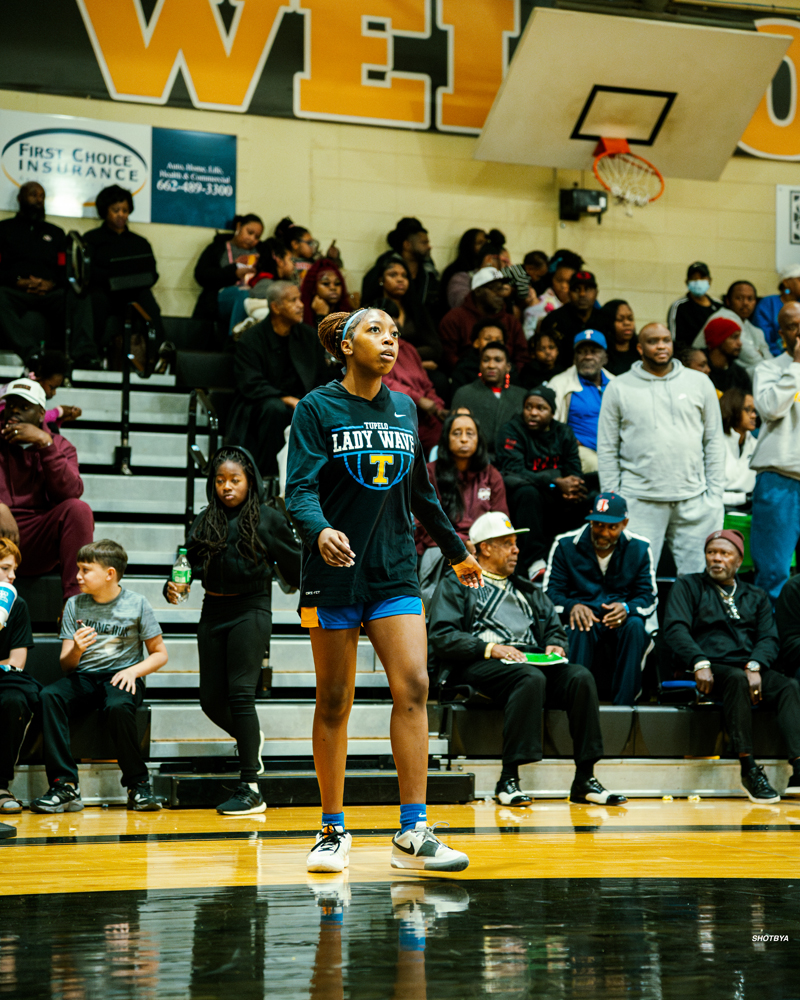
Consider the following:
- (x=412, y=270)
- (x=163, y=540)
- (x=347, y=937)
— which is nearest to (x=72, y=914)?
(x=347, y=937)

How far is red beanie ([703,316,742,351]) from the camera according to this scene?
373 inches

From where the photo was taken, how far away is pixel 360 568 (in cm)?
332

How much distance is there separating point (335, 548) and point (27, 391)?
350 cm

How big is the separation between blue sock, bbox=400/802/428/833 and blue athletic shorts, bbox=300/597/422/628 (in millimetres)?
505

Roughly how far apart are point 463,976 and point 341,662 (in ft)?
4.35

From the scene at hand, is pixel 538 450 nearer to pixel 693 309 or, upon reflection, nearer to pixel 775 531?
pixel 775 531

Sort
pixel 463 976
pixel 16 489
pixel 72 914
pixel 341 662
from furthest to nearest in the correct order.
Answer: pixel 16 489 < pixel 341 662 < pixel 72 914 < pixel 463 976

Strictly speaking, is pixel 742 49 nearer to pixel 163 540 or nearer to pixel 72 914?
pixel 163 540

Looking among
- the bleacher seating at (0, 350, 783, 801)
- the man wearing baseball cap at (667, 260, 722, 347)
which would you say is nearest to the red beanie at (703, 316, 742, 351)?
the man wearing baseball cap at (667, 260, 722, 347)

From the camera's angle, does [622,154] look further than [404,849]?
Yes

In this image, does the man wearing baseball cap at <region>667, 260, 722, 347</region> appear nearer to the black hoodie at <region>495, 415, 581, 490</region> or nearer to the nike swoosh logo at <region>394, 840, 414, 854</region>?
the black hoodie at <region>495, 415, 581, 490</region>

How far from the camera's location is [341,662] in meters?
3.33

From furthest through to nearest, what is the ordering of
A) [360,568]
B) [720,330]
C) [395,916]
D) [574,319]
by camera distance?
[720,330], [574,319], [360,568], [395,916]

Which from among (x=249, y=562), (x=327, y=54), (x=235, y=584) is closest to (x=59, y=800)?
(x=235, y=584)
